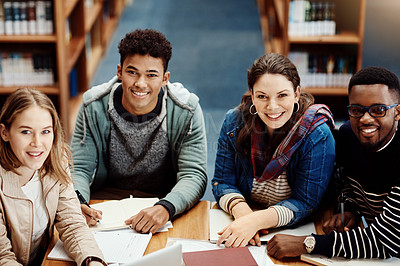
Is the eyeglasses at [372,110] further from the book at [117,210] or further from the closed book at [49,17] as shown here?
the closed book at [49,17]

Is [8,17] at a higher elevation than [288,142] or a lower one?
higher

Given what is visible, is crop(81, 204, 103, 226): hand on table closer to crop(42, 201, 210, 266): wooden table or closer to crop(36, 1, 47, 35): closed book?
crop(42, 201, 210, 266): wooden table

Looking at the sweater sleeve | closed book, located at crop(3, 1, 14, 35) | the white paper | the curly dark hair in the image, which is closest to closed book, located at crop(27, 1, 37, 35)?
closed book, located at crop(3, 1, 14, 35)

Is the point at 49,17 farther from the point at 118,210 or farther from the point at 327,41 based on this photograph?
the point at 118,210

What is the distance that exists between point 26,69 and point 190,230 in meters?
2.61

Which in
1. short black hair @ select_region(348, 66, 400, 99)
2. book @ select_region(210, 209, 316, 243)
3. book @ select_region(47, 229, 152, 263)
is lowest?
book @ select_region(47, 229, 152, 263)

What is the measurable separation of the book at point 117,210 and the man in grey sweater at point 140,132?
0.38 feet

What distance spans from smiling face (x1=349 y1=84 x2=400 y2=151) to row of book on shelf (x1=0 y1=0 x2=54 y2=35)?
2.74 meters

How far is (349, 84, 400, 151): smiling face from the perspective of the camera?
5.79 ft

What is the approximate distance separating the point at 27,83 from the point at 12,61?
7.6 inches

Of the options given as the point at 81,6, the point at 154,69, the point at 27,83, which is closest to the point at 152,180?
the point at 154,69

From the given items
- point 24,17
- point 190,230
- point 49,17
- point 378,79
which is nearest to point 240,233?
point 190,230

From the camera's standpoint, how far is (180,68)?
543 cm

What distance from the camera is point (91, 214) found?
1.96m
